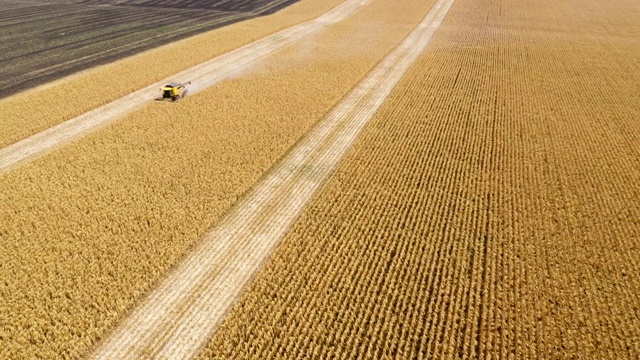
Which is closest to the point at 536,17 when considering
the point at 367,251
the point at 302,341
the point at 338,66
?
the point at 338,66

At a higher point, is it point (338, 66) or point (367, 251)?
point (338, 66)

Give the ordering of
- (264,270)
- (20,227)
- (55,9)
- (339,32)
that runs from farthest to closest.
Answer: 1. (55,9)
2. (339,32)
3. (20,227)
4. (264,270)

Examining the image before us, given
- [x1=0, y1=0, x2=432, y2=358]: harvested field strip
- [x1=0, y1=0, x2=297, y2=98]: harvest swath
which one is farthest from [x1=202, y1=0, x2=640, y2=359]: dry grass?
[x1=0, y1=0, x2=297, y2=98]: harvest swath

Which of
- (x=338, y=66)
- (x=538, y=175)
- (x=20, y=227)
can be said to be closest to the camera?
(x=20, y=227)

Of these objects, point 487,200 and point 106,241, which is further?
point 487,200

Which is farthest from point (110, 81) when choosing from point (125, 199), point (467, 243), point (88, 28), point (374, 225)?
point (467, 243)

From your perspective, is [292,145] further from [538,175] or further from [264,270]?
[538,175]
